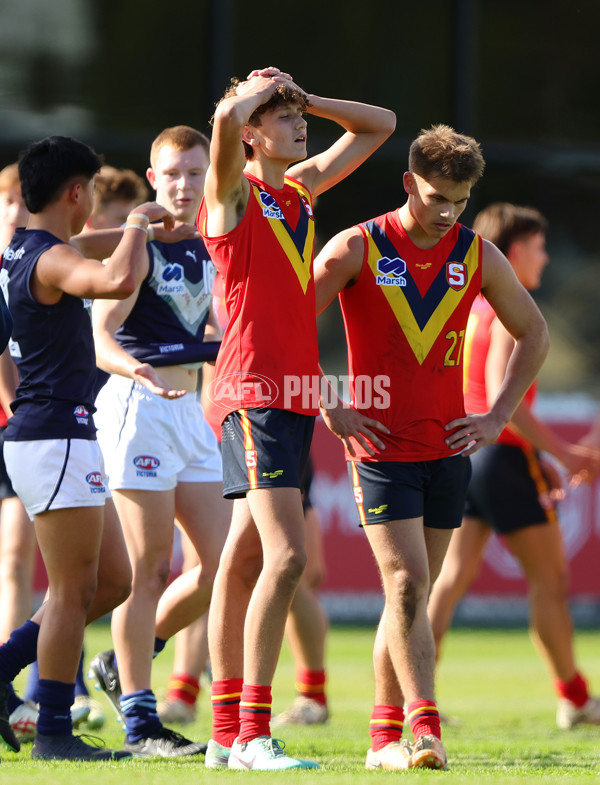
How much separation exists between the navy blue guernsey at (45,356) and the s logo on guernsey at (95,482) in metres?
0.15

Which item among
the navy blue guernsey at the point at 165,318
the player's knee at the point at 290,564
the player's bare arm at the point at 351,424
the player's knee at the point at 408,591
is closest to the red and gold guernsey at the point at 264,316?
the player's bare arm at the point at 351,424

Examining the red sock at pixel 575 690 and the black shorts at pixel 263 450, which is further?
the red sock at pixel 575 690

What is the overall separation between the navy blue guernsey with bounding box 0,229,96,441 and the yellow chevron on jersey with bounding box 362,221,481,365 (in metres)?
1.10

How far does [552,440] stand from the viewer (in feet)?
21.7

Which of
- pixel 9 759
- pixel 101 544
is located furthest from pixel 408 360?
pixel 9 759

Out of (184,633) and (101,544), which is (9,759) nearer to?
(101,544)

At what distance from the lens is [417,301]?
16.0 feet

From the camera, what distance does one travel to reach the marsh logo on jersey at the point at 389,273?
4.88 metres

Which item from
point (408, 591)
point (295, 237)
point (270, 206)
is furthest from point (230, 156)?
point (408, 591)

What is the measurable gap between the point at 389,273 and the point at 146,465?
129 centimetres

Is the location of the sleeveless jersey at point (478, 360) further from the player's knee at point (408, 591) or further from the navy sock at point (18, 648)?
the navy sock at point (18, 648)

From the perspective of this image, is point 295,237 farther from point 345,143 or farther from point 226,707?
point 226,707

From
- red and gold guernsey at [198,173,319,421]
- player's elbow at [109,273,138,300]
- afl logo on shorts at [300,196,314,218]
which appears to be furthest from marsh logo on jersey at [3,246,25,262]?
afl logo on shorts at [300,196,314,218]

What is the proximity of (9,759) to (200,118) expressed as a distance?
9.63 meters
